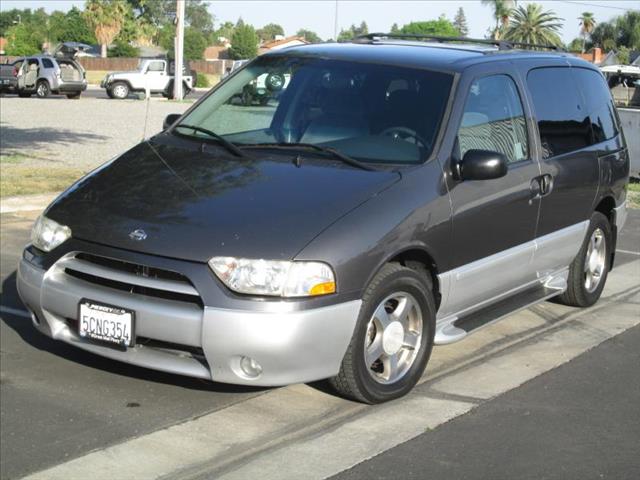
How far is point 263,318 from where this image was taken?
454cm

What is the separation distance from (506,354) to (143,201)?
246cm

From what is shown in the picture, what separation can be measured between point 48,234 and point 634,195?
10.5 meters

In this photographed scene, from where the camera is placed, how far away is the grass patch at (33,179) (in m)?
11.9

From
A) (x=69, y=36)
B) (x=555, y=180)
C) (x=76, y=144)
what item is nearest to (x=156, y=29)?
(x=69, y=36)

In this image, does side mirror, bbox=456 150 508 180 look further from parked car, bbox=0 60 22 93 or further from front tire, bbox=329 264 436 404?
parked car, bbox=0 60 22 93

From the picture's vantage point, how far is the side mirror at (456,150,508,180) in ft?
17.8

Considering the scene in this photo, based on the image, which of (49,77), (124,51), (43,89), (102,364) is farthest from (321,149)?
(124,51)

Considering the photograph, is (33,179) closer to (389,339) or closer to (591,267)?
(591,267)

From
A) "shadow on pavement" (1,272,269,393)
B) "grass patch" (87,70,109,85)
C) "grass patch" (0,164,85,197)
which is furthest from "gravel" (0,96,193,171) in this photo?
"grass patch" (87,70,109,85)

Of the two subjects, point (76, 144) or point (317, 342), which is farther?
point (76, 144)

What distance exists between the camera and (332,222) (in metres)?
4.78

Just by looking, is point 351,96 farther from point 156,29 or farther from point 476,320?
point 156,29

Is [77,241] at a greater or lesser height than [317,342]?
greater

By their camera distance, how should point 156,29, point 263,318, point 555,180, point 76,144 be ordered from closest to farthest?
point 263,318
point 555,180
point 76,144
point 156,29
